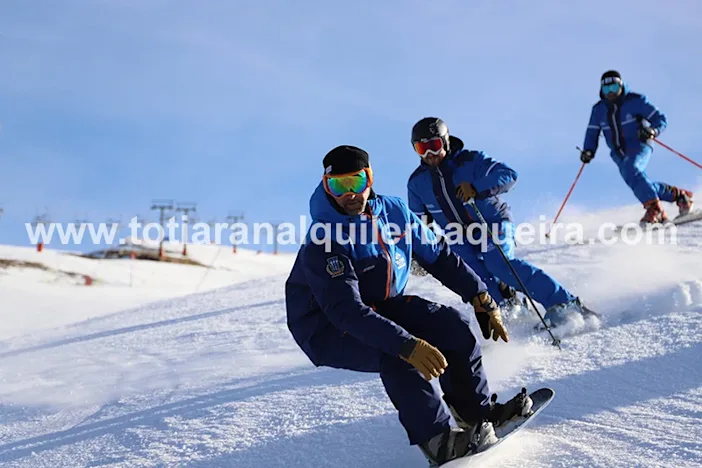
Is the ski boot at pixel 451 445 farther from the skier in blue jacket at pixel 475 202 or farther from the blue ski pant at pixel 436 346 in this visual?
the skier in blue jacket at pixel 475 202

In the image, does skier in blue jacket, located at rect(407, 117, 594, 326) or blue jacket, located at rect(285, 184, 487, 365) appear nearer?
blue jacket, located at rect(285, 184, 487, 365)

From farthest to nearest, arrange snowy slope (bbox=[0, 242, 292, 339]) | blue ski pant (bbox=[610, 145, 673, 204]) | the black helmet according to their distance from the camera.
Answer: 1. snowy slope (bbox=[0, 242, 292, 339])
2. blue ski pant (bbox=[610, 145, 673, 204])
3. the black helmet

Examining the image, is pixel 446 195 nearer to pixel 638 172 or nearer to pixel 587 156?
pixel 587 156

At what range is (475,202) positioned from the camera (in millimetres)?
5387

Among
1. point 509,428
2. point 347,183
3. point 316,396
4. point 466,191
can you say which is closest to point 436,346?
point 509,428

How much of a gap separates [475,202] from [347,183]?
9.05ft

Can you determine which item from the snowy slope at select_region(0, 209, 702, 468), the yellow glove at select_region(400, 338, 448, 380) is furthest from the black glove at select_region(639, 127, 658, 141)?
the yellow glove at select_region(400, 338, 448, 380)

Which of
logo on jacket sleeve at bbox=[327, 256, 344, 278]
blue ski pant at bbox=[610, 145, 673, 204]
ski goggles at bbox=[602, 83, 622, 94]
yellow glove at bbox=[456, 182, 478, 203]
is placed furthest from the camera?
blue ski pant at bbox=[610, 145, 673, 204]

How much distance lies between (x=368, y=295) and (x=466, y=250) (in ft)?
9.28

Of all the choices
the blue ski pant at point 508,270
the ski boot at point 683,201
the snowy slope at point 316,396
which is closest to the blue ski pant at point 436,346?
the snowy slope at point 316,396

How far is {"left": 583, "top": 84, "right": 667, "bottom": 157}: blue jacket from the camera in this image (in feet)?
28.0

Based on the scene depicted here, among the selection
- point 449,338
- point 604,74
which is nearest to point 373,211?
point 449,338

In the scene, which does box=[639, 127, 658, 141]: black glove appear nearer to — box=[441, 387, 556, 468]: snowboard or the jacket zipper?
the jacket zipper

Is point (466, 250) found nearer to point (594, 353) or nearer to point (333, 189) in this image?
point (594, 353)
